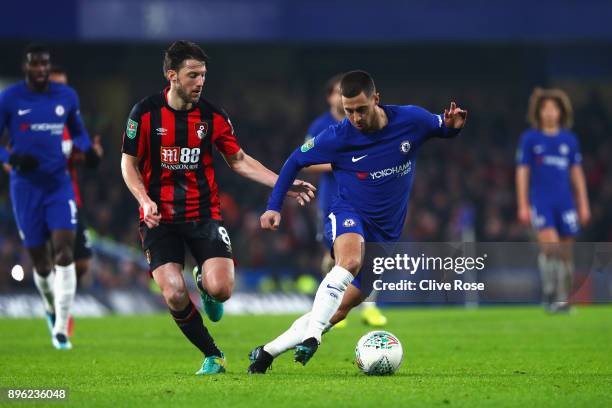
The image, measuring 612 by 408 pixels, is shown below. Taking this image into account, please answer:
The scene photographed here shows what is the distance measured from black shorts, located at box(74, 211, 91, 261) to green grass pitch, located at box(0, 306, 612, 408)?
0.84 meters

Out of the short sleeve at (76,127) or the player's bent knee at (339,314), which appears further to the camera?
the short sleeve at (76,127)

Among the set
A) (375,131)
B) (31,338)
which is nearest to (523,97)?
(31,338)

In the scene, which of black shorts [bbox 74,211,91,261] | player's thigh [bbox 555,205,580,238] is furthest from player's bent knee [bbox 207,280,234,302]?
player's thigh [bbox 555,205,580,238]

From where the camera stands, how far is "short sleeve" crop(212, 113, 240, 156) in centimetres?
848

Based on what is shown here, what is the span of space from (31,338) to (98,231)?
32.7 ft

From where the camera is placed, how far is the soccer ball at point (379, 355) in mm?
7855

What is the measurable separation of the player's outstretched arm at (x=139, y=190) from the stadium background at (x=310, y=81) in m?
8.99

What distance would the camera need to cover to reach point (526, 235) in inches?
866

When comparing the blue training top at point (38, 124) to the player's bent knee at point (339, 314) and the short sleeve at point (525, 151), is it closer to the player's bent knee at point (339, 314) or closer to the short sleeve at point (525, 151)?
the player's bent knee at point (339, 314)

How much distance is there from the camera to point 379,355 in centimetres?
785

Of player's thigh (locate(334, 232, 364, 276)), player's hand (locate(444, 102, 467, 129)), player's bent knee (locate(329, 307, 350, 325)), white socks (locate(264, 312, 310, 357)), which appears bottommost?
white socks (locate(264, 312, 310, 357))

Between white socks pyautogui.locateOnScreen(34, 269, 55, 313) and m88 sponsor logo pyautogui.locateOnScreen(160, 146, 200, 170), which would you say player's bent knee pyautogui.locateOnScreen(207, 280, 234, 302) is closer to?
m88 sponsor logo pyautogui.locateOnScreen(160, 146, 200, 170)

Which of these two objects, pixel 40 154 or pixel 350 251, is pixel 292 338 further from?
pixel 40 154

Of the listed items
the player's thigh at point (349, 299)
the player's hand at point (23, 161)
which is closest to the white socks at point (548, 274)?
the player's hand at point (23, 161)
